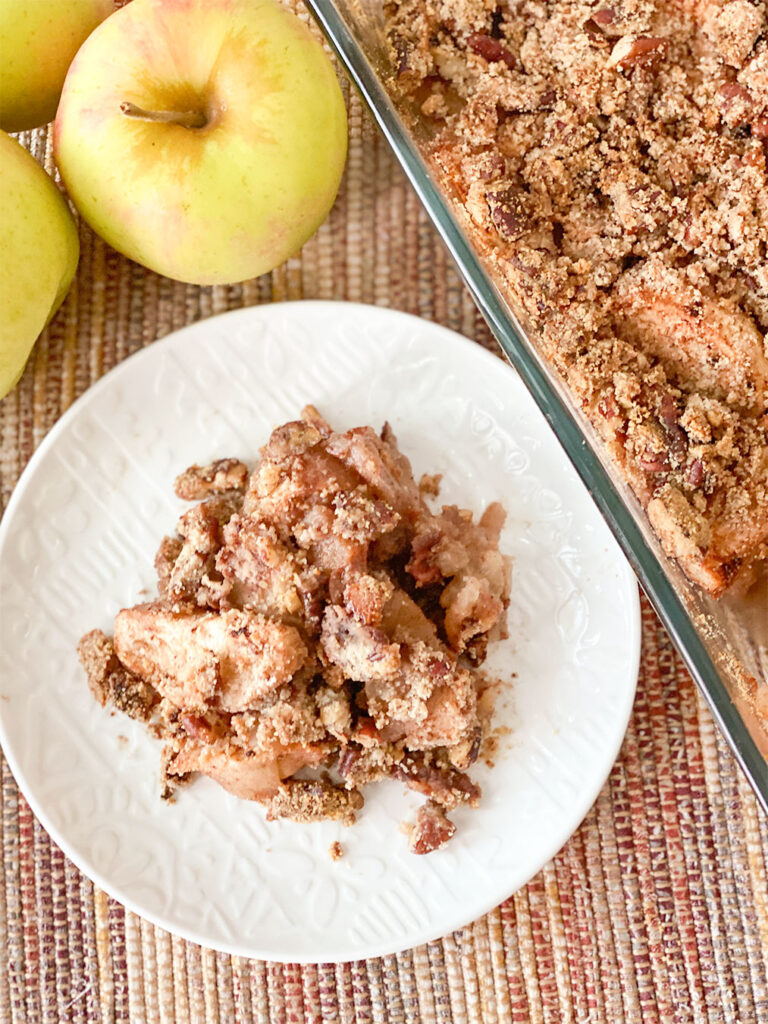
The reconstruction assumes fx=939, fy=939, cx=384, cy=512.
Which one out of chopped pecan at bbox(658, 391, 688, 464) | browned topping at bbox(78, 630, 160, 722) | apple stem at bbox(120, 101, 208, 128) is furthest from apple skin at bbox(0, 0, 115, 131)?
chopped pecan at bbox(658, 391, 688, 464)

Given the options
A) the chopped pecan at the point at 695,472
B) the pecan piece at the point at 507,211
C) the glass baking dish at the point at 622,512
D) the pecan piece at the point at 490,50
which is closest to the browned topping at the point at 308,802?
the glass baking dish at the point at 622,512

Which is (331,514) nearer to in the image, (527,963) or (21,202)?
(21,202)

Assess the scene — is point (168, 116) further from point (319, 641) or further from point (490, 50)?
point (319, 641)

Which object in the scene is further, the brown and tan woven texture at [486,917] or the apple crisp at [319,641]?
the brown and tan woven texture at [486,917]

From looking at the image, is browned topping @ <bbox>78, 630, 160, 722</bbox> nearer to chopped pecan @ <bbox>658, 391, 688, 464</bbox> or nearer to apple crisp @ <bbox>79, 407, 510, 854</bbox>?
apple crisp @ <bbox>79, 407, 510, 854</bbox>

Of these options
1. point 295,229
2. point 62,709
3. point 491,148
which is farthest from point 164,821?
point 491,148

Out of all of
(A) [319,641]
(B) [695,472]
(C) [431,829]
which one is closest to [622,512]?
(B) [695,472]

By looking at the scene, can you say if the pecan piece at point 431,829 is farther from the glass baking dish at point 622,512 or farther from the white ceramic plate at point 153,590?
Answer: the glass baking dish at point 622,512
